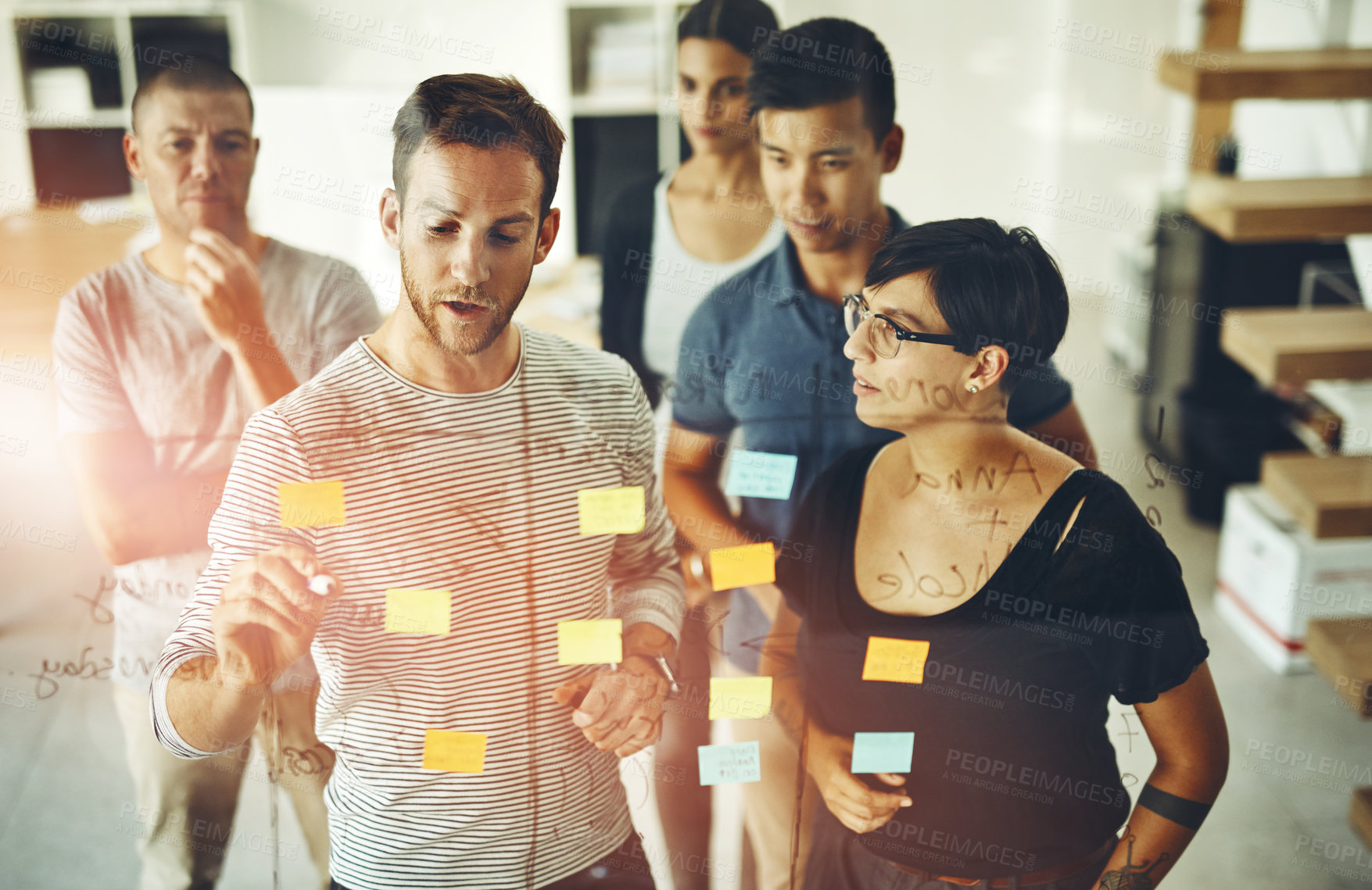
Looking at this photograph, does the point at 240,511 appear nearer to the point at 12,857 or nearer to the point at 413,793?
the point at 413,793

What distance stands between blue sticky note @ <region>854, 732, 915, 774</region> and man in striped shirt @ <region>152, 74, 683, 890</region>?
0.36 metres

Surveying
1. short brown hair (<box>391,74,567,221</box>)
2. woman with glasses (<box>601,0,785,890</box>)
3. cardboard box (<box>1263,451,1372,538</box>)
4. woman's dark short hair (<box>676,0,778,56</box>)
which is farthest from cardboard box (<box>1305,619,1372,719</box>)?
short brown hair (<box>391,74,567,221</box>)

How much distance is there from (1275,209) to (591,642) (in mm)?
1267

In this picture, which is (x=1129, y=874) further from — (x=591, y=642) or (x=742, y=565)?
(x=591, y=642)

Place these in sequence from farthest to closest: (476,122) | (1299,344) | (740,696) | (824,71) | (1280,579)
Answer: (1280,579)
(740,696)
(1299,344)
(824,71)
(476,122)

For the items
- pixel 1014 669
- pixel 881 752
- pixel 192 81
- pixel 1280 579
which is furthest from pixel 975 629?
pixel 192 81

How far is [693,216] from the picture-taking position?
161 cm

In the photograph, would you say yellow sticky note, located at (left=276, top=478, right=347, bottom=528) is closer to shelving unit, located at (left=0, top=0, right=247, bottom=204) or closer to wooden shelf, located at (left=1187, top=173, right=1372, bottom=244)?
shelving unit, located at (left=0, top=0, right=247, bottom=204)

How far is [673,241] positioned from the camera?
162cm

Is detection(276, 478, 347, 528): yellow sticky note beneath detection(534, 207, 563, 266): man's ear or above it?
beneath

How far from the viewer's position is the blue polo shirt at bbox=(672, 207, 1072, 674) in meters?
1.62

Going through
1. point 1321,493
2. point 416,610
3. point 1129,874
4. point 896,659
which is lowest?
point 1129,874

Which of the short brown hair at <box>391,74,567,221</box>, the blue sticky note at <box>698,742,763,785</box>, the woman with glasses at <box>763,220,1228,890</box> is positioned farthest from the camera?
the blue sticky note at <box>698,742,763,785</box>

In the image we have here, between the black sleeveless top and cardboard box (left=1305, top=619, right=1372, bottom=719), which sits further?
cardboard box (left=1305, top=619, right=1372, bottom=719)
